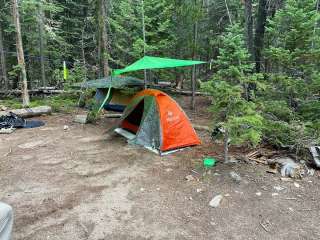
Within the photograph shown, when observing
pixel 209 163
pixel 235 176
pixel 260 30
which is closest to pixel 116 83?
pixel 260 30

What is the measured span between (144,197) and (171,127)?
2.52 metres

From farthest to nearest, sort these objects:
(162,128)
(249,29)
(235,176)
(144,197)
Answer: (249,29) → (162,128) → (235,176) → (144,197)

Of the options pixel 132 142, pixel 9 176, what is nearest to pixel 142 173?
pixel 132 142

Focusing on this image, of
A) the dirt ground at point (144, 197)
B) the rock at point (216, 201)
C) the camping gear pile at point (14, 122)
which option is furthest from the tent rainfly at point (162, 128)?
the camping gear pile at point (14, 122)

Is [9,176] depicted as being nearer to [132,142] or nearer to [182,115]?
[132,142]

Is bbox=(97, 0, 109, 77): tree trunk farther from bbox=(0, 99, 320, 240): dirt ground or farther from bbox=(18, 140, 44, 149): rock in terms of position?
bbox=(0, 99, 320, 240): dirt ground

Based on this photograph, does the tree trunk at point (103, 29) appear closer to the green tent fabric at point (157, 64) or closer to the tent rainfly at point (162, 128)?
the green tent fabric at point (157, 64)

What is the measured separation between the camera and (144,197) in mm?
4578

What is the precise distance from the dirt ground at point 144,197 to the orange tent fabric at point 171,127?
301 millimetres

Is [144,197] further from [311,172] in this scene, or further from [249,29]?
[249,29]

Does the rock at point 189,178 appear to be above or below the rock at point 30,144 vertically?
below

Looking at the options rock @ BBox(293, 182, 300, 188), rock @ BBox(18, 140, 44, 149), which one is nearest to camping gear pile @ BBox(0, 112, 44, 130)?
rock @ BBox(18, 140, 44, 149)

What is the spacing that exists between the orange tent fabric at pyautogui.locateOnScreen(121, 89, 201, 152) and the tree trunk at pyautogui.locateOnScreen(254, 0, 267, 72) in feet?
17.6

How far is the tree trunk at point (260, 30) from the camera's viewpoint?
407 inches
